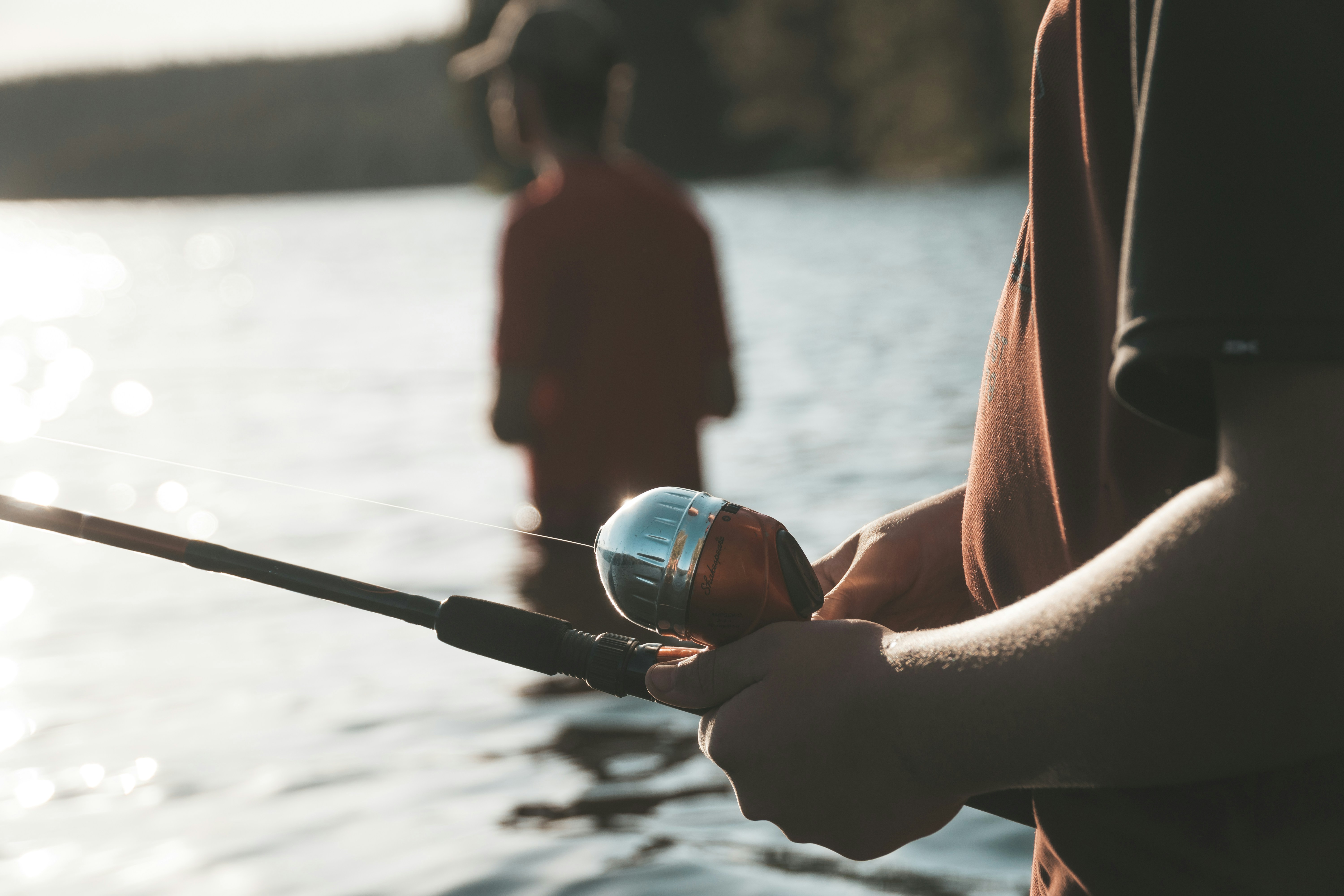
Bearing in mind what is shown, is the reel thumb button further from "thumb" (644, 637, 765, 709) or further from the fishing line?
the fishing line

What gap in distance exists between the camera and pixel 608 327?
429 centimetres

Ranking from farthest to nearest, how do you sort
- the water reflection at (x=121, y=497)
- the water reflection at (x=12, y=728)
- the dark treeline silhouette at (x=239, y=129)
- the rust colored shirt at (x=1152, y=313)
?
the dark treeline silhouette at (x=239, y=129), the water reflection at (x=121, y=497), the water reflection at (x=12, y=728), the rust colored shirt at (x=1152, y=313)

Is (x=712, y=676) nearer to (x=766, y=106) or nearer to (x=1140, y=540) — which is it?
(x=1140, y=540)

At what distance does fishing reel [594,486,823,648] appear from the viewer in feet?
4.39

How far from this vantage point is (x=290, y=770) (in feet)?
15.6

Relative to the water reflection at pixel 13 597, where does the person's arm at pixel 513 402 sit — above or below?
above

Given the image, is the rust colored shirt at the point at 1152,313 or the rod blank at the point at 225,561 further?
the rod blank at the point at 225,561

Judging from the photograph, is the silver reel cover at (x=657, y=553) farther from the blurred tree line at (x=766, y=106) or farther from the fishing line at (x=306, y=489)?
the blurred tree line at (x=766, y=106)

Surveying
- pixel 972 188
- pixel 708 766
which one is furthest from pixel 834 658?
pixel 972 188

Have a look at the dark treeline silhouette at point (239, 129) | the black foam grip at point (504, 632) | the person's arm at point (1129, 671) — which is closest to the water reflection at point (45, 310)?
the black foam grip at point (504, 632)

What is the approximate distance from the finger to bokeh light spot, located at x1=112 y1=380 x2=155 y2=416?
14.8 m

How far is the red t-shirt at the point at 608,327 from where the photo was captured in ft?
13.6

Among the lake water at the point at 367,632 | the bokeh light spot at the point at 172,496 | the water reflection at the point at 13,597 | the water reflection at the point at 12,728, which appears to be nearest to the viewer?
the lake water at the point at 367,632

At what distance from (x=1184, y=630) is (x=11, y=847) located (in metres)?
4.27
